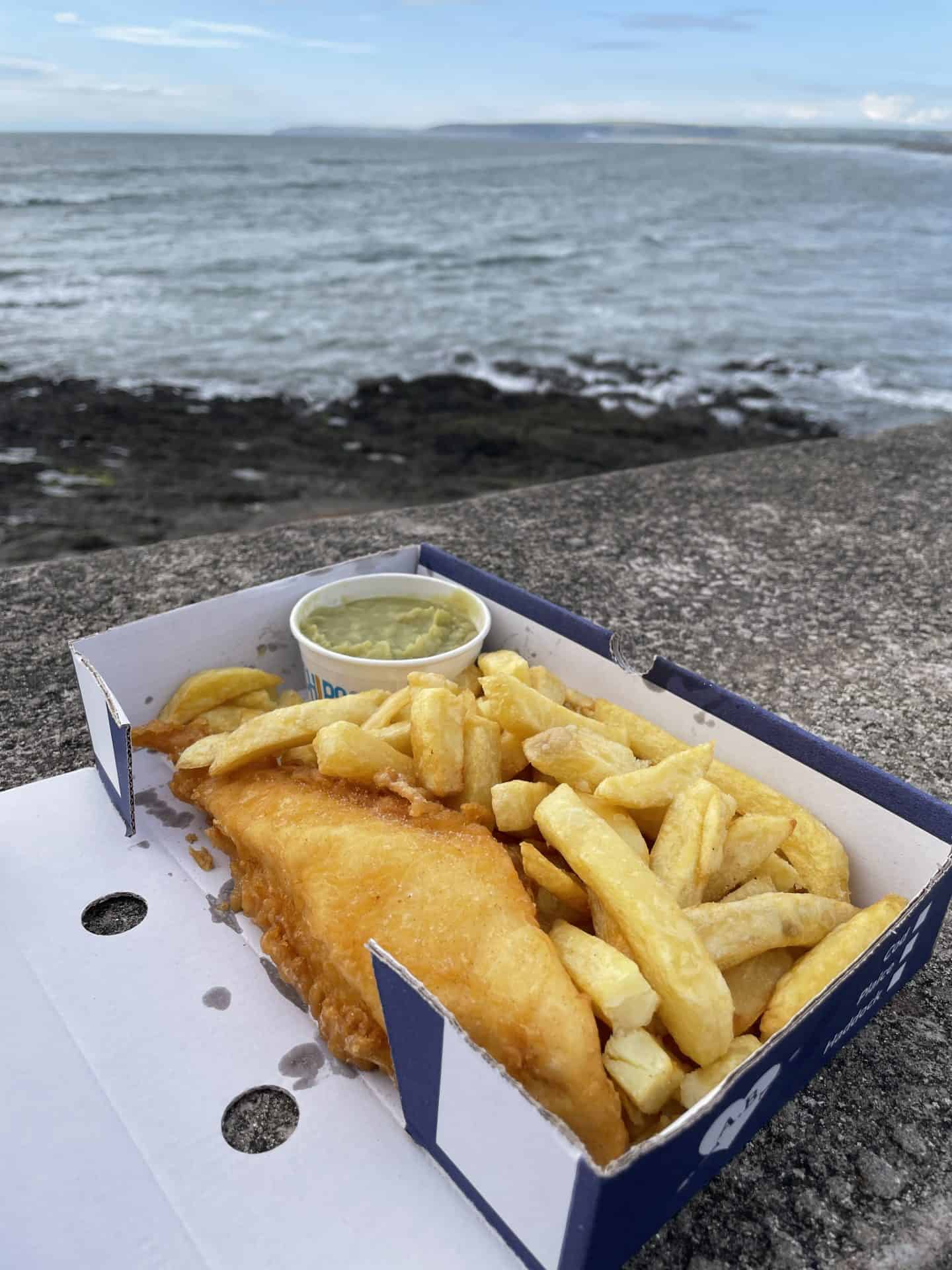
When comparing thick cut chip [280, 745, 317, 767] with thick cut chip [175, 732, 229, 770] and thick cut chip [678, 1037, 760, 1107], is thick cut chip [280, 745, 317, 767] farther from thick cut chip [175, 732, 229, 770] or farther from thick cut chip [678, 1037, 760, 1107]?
thick cut chip [678, 1037, 760, 1107]

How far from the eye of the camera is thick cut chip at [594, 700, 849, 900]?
175 centimetres

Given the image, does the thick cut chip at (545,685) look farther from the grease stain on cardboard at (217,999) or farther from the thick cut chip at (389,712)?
the grease stain on cardboard at (217,999)

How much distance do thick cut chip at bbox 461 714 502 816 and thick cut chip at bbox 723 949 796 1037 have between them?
0.51m

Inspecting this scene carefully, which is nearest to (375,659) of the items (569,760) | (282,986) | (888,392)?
(569,760)

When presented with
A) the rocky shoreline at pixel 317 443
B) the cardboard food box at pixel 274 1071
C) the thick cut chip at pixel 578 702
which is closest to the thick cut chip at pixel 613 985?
the cardboard food box at pixel 274 1071

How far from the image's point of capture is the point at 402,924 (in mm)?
1426

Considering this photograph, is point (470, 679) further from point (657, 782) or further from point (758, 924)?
point (758, 924)

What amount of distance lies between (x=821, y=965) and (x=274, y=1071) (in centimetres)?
89

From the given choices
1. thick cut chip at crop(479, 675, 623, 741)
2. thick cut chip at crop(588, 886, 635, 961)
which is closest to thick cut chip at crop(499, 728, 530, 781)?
thick cut chip at crop(479, 675, 623, 741)

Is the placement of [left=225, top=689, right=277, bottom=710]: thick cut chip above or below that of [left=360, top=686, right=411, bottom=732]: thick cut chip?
below

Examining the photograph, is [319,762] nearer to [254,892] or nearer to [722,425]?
[254,892]

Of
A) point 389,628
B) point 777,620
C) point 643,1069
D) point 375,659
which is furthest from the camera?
point 777,620

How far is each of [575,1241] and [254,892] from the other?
0.90 metres

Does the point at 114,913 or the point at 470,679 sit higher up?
the point at 470,679
